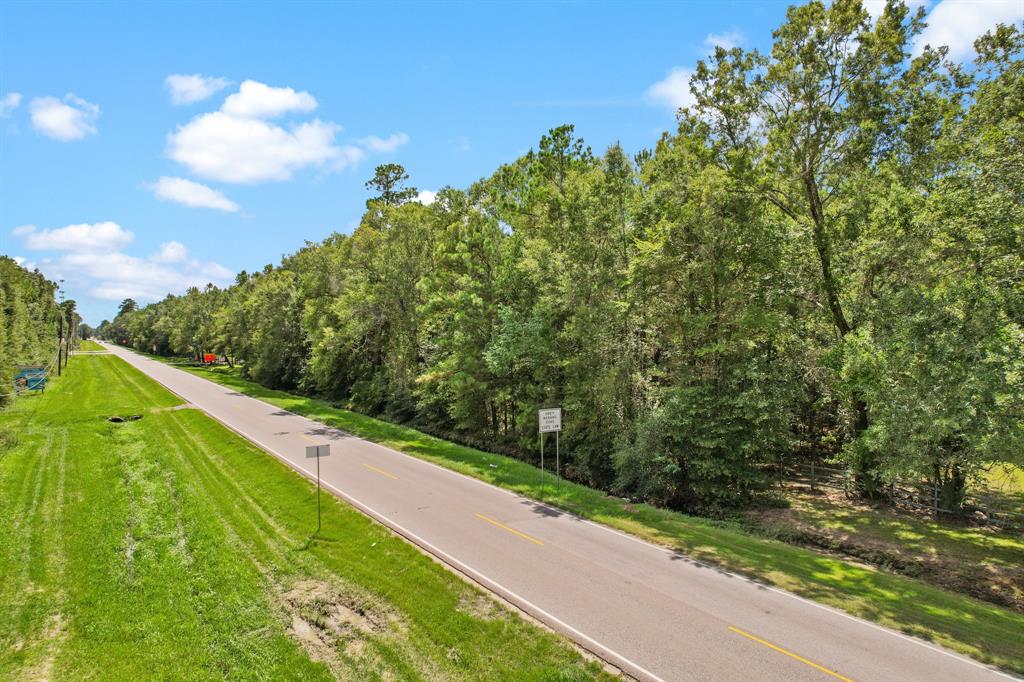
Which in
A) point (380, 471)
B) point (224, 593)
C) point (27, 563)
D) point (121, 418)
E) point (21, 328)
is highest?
point (21, 328)

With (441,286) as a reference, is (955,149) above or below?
above

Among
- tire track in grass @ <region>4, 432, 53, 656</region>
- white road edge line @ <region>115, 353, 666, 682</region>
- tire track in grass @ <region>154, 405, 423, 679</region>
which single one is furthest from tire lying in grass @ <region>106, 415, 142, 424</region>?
white road edge line @ <region>115, 353, 666, 682</region>

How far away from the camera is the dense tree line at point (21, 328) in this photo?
3616 cm

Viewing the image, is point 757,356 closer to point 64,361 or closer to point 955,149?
point 955,149

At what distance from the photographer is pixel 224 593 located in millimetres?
11680

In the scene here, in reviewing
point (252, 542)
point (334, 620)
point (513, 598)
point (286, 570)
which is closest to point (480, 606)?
point (513, 598)

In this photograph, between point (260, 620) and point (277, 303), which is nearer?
point (260, 620)

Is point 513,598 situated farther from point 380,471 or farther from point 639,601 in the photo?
point 380,471

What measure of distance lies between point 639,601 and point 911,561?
935 cm

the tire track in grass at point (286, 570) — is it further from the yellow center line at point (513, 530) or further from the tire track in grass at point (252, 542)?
the yellow center line at point (513, 530)

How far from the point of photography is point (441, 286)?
33469 mm

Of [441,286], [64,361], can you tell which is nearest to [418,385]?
[441,286]

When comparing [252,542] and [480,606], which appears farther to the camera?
[252,542]

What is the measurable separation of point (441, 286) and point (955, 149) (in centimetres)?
2469
